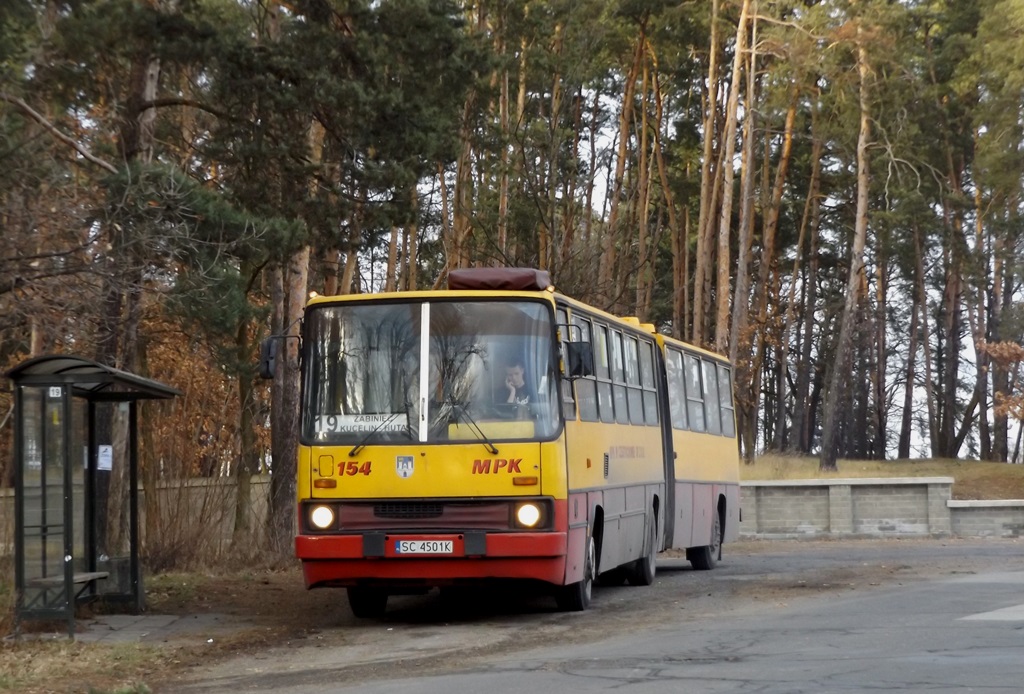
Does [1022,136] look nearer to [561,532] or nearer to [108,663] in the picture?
[561,532]

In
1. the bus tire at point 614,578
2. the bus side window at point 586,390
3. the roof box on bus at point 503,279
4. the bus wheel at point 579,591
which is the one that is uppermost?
the roof box on bus at point 503,279

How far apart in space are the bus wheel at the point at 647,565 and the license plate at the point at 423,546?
18.0ft

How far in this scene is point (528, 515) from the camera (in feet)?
48.9

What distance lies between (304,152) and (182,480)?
4.74m

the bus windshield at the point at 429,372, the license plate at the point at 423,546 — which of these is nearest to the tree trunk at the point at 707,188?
the bus windshield at the point at 429,372

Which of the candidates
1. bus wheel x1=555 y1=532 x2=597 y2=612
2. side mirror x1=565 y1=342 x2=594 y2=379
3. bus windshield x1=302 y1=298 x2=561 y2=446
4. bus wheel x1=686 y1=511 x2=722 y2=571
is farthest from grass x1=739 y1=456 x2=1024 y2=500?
bus windshield x1=302 y1=298 x2=561 y2=446

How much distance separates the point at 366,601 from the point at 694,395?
825 centimetres

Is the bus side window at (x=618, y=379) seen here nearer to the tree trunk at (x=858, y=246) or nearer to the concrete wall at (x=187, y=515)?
the concrete wall at (x=187, y=515)

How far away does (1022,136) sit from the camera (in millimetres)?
46125

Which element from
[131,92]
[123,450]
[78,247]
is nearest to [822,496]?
[123,450]

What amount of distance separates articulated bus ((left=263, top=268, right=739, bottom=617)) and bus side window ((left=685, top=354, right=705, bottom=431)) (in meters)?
6.83

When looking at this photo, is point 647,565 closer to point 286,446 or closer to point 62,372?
point 286,446

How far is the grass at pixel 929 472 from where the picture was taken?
4256 cm

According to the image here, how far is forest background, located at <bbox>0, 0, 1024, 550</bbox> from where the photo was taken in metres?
18.0
